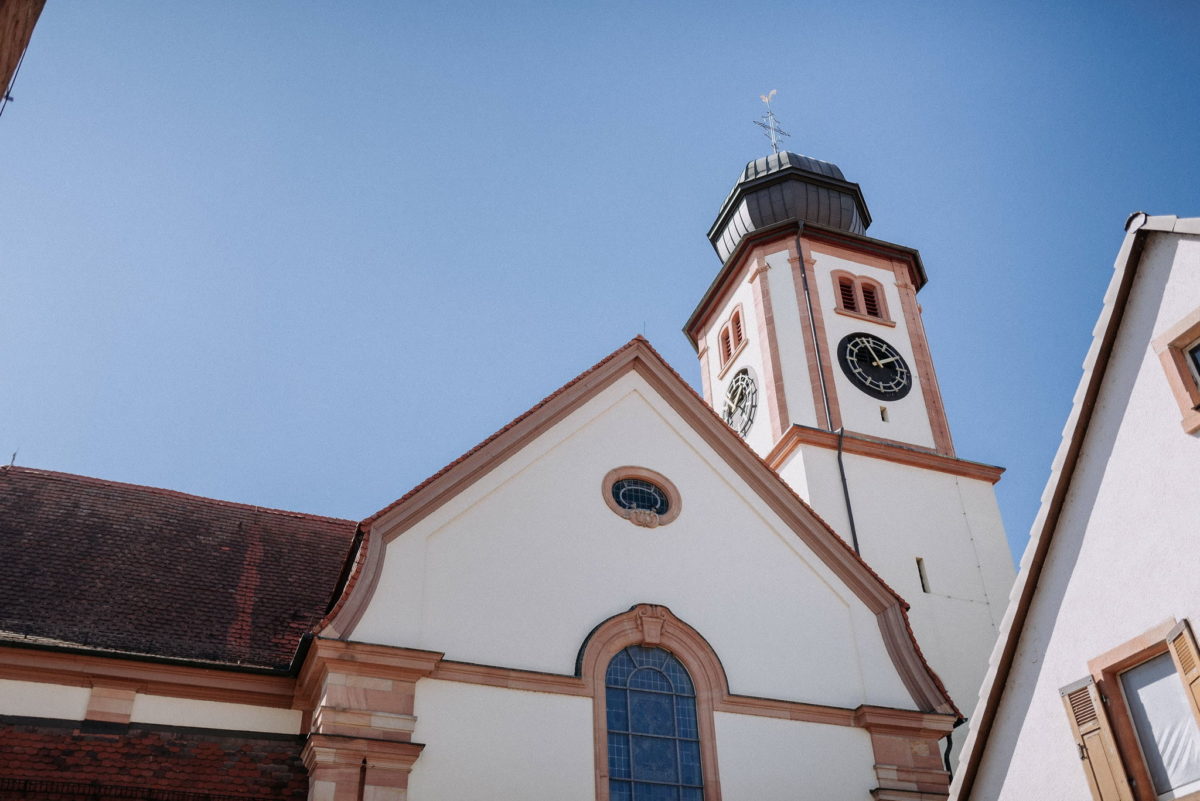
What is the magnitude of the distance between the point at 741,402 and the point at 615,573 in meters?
12.2

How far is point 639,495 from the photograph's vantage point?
645 inches

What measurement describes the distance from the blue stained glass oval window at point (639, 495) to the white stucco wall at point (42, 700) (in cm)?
731

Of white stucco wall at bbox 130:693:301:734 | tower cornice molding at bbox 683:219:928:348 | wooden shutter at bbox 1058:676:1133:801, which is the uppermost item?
tower cornice molding at bbox 683:219:928:348

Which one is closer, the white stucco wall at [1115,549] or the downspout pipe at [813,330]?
the white stucco wall at [1115,549]

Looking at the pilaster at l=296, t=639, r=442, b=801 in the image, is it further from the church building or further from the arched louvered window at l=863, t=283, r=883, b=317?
the arched louvered window at l=863, t=283, r=883, b=317

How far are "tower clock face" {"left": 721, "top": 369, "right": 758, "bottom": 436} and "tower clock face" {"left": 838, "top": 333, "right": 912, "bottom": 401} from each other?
2.21 metres

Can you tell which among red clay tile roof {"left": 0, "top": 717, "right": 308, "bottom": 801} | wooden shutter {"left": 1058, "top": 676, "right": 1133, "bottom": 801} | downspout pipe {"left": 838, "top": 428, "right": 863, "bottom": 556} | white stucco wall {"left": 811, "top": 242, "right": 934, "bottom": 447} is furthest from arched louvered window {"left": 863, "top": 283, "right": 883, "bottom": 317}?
red clay tile roof {"left": 0, "top": 717, "right": 308, "bottom": 801}

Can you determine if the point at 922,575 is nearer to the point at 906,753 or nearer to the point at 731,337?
the point at 906,753

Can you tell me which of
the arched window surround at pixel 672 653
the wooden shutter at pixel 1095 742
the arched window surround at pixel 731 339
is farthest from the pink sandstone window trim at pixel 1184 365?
the arched window surround at pixel 731 339

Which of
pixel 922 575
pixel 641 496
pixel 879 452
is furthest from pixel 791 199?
pixel 641 496

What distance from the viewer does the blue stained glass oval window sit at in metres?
16.2

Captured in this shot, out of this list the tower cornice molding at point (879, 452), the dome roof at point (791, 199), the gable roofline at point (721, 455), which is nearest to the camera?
the gable roofline at point (721, 455)

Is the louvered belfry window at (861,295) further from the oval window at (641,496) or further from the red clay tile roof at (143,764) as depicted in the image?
the red clay tile roof at (143,764)

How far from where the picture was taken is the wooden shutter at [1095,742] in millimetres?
10188
